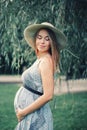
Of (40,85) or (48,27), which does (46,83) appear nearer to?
(40,85)

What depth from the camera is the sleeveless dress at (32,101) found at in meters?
3.38

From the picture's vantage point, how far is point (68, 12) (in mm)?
5875

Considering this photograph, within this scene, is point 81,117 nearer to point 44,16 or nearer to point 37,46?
point 44,16

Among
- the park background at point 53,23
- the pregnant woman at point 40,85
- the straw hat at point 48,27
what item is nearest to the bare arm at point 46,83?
the pregnant woman at point 40,85

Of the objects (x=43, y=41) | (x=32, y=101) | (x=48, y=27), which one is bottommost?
(x=32, y=101)

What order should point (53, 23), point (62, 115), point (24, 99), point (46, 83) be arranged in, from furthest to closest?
point (62, 115), point (53, 23), point (24, 99), point (46, 83)

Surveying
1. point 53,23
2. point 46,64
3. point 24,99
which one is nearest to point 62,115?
point 53,23

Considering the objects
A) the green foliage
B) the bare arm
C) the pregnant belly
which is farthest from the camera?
the green foliage

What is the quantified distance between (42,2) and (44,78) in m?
2.72

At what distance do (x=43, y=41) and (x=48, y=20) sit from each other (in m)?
2.47

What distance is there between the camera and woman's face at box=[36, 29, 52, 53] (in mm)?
3455

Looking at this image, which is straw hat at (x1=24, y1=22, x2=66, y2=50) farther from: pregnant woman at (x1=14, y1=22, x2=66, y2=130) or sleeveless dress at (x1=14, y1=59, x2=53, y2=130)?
sleeveless dress at (x1=14, y1=59, x2=53, y2=130)

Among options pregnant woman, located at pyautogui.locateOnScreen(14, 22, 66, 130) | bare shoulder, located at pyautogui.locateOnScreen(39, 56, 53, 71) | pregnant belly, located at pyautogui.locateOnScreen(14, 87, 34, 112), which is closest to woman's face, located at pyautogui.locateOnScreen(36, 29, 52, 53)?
pregnant woman, located at pyautogui.locateOnScreen(14, 22, 66, 130)

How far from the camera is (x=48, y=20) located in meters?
5.89
